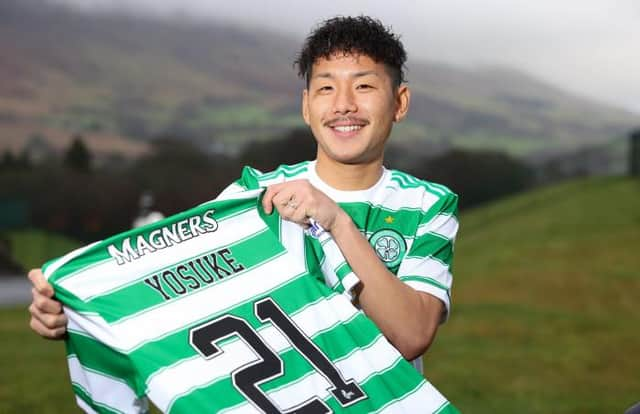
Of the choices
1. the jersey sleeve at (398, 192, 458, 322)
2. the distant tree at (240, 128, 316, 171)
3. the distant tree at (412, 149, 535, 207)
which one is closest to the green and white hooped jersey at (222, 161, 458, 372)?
the jersey sleeve at (398, 192, 458, 322)

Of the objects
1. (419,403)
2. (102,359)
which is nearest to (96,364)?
(102,359)

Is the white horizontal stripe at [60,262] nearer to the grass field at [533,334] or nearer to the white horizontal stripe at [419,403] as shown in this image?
the white horizontal stripe at [419,403]

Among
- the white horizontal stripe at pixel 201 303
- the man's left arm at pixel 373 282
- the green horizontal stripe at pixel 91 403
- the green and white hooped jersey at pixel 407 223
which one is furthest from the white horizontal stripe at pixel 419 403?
the green horizontal stripe at pixel 91 403

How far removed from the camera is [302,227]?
2.57 m

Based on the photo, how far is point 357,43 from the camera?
2652 millimetres

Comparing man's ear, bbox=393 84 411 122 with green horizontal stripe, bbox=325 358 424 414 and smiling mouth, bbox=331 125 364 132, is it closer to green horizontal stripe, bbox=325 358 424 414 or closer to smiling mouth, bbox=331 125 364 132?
smiling mouth, bbox=331 125 364 132

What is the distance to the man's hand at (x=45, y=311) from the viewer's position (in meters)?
2.44

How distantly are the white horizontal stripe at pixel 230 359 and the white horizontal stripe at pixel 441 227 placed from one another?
0.34m

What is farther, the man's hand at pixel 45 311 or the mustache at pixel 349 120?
the mustache at pixel 349 120

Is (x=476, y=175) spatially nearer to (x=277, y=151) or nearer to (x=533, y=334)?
(x=277, y=151)

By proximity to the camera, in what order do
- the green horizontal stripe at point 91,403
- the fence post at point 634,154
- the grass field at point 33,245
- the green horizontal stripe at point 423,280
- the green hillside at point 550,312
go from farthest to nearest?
1. the grass field at point 33,245
2. the fence post at point 634,154
3. the green hillside at point 550,312
4. the green horizontal stripe at point 423,280
5. the green horizontal stripe at point 91,403

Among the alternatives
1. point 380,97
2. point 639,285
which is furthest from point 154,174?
point 380,97

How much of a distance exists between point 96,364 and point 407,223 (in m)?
0.99

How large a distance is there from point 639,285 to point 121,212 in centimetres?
1445
